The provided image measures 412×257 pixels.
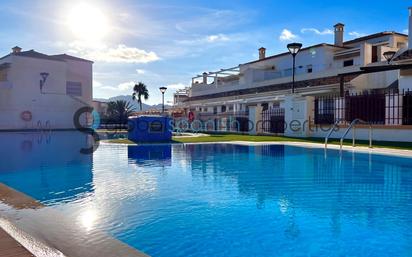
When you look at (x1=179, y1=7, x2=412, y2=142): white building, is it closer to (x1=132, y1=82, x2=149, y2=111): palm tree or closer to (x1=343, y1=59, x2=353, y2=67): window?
(x1=343, y1=59, x2=353, y2=67): window

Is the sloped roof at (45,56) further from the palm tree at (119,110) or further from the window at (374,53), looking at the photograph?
the window at (374,53)

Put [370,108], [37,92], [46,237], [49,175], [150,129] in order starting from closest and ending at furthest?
[46,237], [49,175], [370,108], [150,129], [37,92]

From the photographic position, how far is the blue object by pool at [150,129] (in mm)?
23469

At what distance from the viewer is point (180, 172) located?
421 inches

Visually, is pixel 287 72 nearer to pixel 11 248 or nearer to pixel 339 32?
pixel 339 32

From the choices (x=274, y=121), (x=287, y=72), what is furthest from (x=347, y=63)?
(x=274, y=121)

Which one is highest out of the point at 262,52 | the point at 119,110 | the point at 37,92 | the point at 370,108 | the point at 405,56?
the point at 262,52

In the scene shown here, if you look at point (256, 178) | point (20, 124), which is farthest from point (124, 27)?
point (20, 124)

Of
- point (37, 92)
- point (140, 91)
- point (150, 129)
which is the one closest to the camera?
point (150, 129)

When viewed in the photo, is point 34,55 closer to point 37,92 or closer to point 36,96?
point 37,92

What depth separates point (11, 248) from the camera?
3877 mm

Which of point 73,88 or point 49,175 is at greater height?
point 73,88

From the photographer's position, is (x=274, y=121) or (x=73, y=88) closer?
(x=274, y=121)

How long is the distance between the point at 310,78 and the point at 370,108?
17.0 meters
